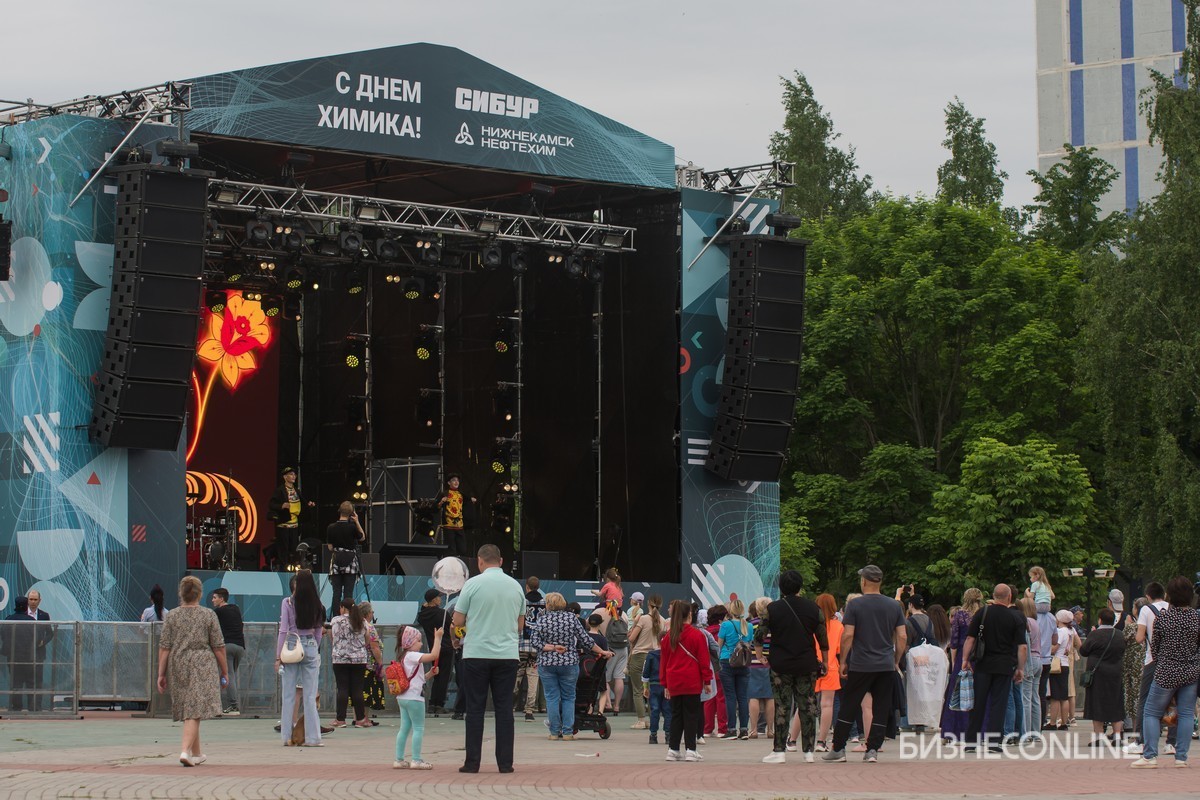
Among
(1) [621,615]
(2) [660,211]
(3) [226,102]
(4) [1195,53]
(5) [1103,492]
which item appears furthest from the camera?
(5) [1103,492]

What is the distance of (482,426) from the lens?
28.8 meters

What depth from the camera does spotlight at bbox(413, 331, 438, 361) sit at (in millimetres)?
29188

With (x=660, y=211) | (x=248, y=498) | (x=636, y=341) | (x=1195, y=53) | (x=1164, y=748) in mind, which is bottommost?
(x=1164, y=748)

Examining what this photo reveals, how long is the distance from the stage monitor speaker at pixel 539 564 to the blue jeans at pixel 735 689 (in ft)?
23.0

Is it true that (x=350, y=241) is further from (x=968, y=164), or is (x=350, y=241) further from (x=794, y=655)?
(x=968, y=164)

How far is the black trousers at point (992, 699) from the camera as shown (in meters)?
14.6

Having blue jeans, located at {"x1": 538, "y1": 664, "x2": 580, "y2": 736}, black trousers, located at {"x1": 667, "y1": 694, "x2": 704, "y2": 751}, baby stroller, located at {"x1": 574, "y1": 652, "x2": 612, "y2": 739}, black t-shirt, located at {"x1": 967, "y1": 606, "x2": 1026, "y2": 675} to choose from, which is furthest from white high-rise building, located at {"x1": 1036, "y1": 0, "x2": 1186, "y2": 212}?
black trousers, located at {"x1": 667, "y1": 694, "x2": 704, "y2": 751}

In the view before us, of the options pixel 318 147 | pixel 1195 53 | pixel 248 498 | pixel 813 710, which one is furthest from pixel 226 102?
pixel 1195 53

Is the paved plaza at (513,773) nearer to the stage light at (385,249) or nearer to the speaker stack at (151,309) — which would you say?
the speaker stack at (151,309)

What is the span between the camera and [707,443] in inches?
1023

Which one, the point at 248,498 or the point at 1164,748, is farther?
the point at 248,498

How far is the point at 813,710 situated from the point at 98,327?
11.5 metres

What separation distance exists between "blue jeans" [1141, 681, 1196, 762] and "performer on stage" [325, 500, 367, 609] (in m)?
10.7

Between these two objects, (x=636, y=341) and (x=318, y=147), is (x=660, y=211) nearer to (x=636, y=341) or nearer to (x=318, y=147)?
(x=636, y=341)
